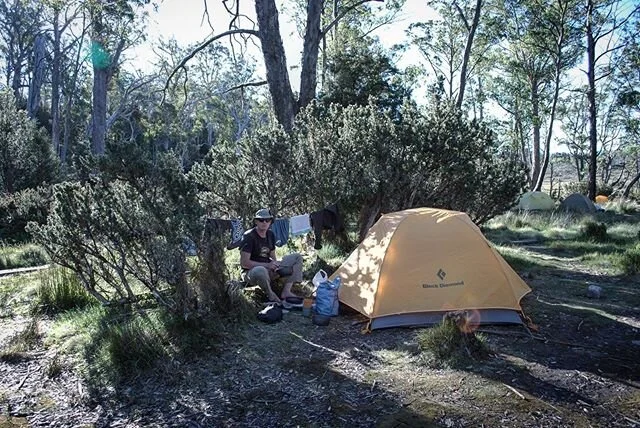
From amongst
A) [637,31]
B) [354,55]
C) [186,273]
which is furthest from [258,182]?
[637,31]

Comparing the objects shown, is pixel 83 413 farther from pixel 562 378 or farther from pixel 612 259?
pixel 612 259

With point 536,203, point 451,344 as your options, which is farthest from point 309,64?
point 536,203

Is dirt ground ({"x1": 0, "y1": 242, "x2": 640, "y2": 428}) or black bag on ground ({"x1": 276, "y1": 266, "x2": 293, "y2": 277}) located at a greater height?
black bag on ground ({"x1": 276, "y1": 266, "x2": 293, "y2": 277})

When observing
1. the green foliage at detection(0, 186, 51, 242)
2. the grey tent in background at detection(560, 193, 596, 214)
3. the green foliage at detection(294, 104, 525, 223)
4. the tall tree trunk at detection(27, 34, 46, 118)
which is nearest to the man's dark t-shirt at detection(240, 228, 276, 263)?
the green foliage at detection(294, 104, 525, 223)

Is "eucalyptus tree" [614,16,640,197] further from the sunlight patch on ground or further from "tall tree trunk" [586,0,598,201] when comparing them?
the sunlight patch on ground

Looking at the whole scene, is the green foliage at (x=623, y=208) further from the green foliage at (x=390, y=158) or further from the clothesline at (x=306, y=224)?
the clothesline at (x=306, y=224)

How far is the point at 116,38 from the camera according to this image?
2309 centimetres

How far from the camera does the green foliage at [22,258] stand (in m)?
8.79

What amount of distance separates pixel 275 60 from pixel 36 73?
93.3ft

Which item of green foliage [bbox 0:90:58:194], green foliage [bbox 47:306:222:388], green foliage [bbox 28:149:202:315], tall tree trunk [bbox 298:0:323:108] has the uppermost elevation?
tall tree trunk [bbox 298:0:323:108]

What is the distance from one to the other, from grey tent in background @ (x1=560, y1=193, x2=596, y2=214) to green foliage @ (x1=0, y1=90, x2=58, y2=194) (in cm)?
1804

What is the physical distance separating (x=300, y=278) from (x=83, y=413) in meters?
3.09

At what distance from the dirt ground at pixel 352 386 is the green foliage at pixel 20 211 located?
28.4ft

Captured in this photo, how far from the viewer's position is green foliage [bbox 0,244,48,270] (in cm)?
879
